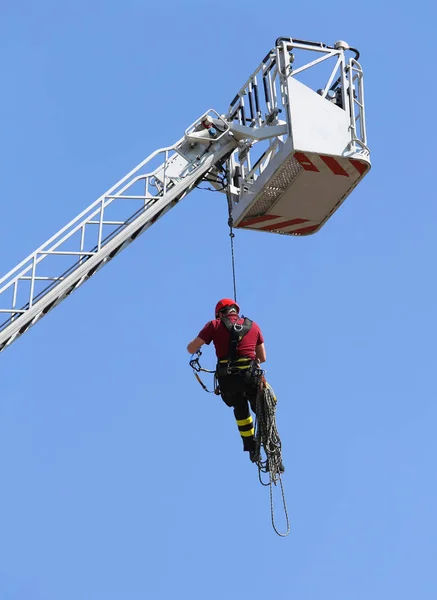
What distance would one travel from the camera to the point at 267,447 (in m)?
20.6

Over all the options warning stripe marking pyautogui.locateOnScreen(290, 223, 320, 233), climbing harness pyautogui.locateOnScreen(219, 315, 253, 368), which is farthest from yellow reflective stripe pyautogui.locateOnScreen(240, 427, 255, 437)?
warning stripe marking pyautogui.locateOnScreen(290, 223, 320, 233)

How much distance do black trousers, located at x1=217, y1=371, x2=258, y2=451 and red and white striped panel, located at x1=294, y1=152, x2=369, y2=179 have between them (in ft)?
9.60

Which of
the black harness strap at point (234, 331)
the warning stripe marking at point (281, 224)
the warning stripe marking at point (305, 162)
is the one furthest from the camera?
the warning stripe marking at point (281, 224)

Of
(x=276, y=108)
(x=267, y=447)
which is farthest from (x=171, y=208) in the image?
(x=267, y=447)

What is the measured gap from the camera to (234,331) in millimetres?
20344

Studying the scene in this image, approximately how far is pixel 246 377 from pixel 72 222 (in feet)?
10.7

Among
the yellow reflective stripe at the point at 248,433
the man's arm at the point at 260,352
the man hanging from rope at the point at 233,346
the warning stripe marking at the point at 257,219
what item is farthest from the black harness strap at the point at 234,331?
the warning stripe marking at the point at 257,219

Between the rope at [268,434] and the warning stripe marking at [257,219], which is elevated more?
the warning stripe marking at [257,219]

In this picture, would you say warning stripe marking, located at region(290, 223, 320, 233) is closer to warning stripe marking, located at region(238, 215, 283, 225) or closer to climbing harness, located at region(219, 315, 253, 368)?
warning stripe marking, located at region(238, 215, 283, 225)

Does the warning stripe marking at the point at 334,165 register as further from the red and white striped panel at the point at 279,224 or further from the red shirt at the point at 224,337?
the red shirt at the point at 224,337

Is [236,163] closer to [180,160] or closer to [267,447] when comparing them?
[180,160]

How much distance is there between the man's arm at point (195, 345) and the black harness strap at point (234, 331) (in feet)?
1.27

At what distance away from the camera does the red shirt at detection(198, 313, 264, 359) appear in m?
20.4

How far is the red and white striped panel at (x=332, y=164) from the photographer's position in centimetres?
2062
